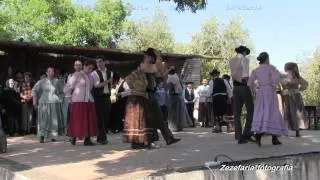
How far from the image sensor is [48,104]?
1192cm

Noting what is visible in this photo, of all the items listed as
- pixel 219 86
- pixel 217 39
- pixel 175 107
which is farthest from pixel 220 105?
pixel 217 39

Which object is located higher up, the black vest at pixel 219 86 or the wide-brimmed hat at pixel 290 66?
the wide-brimmed hat at pixel 290 66

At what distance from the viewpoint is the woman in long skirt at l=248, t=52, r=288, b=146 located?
9.29 metres

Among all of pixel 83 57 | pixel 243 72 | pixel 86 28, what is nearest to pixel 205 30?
pixel 86 28

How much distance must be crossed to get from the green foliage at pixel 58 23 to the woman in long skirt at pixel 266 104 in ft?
90.6

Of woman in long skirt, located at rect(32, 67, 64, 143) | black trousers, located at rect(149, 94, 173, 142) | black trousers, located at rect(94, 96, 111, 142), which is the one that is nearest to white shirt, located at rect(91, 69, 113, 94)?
black trousers, located at rect(94, 96, 111, 142)

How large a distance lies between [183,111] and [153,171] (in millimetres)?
7975

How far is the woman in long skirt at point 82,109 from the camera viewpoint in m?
10.2

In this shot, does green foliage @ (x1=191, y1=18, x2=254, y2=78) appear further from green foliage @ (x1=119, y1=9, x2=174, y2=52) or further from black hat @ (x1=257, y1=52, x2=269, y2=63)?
black hat @ (x1=257, y1=52, x2=269, y2=63)

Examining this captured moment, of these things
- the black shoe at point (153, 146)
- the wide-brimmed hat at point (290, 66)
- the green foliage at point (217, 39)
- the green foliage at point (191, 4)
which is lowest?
the black shoe at point (153, 146)

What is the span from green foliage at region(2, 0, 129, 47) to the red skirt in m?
26.3

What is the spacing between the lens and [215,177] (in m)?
6.71

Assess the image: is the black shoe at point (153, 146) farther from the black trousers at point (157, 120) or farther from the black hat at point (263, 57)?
the black hat at point (263, 57)

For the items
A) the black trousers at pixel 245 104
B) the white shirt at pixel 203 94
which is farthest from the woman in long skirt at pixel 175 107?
the black trousers at pixel 245 104
